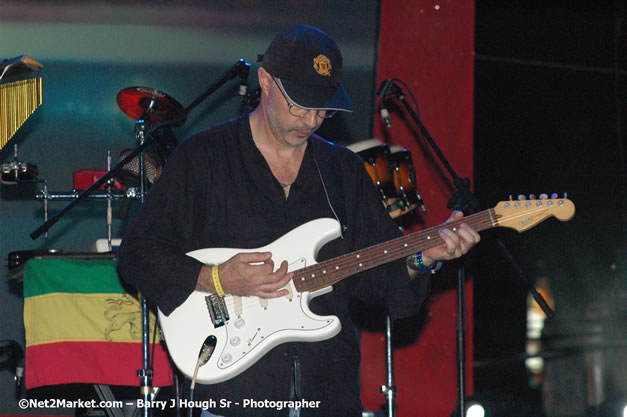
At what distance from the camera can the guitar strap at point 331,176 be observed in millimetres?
2740

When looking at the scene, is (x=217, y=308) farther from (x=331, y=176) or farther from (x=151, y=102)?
(x=151, y=102)

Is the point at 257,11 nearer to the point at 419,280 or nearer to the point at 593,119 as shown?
the point at 593,119

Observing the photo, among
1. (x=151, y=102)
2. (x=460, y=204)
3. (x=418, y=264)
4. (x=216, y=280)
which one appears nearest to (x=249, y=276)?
A: (x=216, y=280)

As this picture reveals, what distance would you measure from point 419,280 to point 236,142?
883 mm

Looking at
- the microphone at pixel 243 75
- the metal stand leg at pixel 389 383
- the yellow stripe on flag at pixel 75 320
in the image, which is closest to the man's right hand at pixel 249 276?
the microphone at pixel 243 75

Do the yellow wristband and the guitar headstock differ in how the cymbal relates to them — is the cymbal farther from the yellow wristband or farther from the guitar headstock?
the guitar headstock

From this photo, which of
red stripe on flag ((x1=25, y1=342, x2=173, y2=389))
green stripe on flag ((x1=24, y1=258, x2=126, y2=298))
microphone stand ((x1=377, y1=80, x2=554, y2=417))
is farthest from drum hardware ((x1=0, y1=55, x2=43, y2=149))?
microphone stand ((x1=377, y1=80, x2=554, y2=417))

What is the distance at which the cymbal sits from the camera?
407cm

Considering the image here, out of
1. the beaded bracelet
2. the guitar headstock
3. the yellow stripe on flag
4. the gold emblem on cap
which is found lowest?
the yellow stripe on flag

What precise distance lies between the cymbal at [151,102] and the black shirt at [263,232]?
1405mm

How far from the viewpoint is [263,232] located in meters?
2.63

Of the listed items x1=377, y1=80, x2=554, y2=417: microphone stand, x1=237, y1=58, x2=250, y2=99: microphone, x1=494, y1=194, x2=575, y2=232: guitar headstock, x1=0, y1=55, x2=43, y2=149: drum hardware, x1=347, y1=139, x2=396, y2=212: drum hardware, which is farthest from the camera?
x1=347, y1=139, x2=396, y2=212: drum hardware

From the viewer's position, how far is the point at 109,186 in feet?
14.3

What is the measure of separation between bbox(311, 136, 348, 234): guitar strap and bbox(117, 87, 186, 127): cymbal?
1458 millimetres
